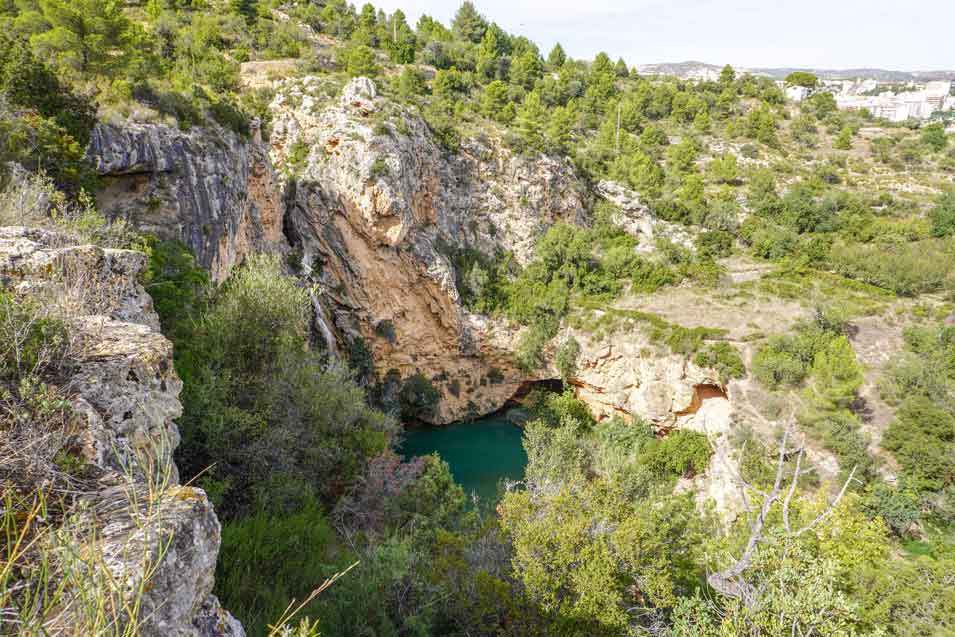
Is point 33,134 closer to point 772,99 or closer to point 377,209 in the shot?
point 377,209

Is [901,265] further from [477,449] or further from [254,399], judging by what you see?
[254,399]

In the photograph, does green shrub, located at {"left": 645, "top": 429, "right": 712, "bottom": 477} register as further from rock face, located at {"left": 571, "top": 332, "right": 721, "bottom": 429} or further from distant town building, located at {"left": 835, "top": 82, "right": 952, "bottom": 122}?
distant town building, located at {"left": 835, "top": 82, "right": 952, "bottom": 122}

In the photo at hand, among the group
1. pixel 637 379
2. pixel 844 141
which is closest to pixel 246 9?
pixel 637 379

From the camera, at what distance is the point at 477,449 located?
21.9 metres

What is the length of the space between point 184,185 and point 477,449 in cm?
1595

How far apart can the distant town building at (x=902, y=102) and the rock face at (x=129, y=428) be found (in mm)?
95306

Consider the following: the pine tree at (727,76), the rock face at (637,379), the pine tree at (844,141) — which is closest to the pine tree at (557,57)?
the pine tree at (727,76)

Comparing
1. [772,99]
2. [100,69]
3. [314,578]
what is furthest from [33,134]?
[772,99]

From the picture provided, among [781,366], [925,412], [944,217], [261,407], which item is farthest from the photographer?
[944,217]

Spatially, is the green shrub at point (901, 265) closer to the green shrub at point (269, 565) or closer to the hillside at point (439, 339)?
the hillside at point (439, 339)

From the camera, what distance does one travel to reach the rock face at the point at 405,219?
19.9m

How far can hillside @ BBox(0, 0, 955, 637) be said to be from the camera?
3.45 metres

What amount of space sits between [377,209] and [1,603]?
19.7 metres

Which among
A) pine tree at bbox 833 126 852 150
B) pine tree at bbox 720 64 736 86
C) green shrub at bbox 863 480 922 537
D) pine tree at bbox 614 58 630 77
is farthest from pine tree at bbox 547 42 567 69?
green shrub at bbox 863 480 922 537
